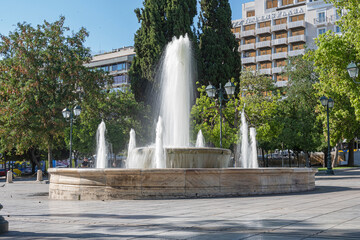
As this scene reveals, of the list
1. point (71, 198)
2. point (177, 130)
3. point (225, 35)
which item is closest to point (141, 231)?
point (71, 198)

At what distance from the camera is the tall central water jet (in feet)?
51.0

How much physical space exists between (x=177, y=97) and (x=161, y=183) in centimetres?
721

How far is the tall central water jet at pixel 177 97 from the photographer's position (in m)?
15.5

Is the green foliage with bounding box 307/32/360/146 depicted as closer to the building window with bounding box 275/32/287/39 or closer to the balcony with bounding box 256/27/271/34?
the building window with bounding box 275/32/287/39

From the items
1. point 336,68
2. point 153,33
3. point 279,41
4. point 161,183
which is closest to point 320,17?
point 279,41

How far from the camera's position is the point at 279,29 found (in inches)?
2623

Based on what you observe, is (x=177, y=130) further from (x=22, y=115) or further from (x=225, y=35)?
(x=225, y=35)

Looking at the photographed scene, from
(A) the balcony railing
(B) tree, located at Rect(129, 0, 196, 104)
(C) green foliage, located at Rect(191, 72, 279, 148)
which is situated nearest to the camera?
(C) green foliage, located at Rect(191, 72, 279, 148)

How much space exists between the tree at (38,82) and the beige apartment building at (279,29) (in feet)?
141

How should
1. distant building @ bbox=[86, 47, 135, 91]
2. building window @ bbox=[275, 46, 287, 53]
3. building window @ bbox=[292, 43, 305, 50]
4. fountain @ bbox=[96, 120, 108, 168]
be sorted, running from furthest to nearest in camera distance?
distant building @ bbox=[86, 47, 135, 91] → building window @ bbox=[275, 46, 287, 53] → building window @ bbox=[292, 43, 305, 50] → fountain @ bbox=[96, 120, 108, 168]

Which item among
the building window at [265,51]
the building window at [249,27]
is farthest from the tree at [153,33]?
the building window at [249,27]

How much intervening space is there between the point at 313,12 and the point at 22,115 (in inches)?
2119

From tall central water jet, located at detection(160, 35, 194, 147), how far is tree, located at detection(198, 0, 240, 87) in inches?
576

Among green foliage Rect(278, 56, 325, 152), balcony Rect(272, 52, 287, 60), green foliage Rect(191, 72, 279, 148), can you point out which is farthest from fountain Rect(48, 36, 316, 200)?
balcony Rect(272, 52, 287, 60)
